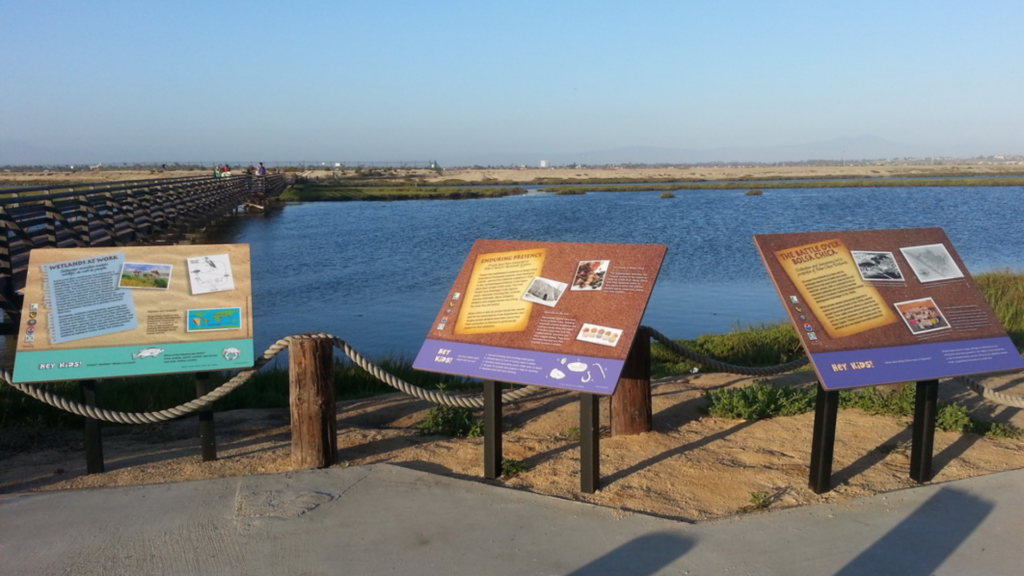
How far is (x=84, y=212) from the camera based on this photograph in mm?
15453

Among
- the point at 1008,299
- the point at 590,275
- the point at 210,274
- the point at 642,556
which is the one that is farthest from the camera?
the point at 1008,299

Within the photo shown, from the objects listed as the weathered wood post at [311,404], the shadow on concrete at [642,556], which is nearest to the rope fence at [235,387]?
the weathered wood post at [311,404]

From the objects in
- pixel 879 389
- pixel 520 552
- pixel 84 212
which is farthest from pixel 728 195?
pixel 520 552

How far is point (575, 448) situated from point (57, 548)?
2.98 metres

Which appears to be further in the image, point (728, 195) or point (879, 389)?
point (728, 195)

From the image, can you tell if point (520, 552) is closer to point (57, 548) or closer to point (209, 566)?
point (209, 566)

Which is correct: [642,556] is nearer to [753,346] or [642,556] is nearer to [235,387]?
[235,387]

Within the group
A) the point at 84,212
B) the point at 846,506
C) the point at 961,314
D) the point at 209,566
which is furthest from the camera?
the point at 84,212

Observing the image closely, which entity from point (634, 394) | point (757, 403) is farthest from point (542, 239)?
point (634, 394)

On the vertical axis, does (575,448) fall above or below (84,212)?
below

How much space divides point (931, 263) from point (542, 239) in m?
23.9

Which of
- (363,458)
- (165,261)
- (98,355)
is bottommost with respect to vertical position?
(363,458)

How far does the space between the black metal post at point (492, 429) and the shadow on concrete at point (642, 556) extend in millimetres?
1143

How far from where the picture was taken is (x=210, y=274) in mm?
5180
